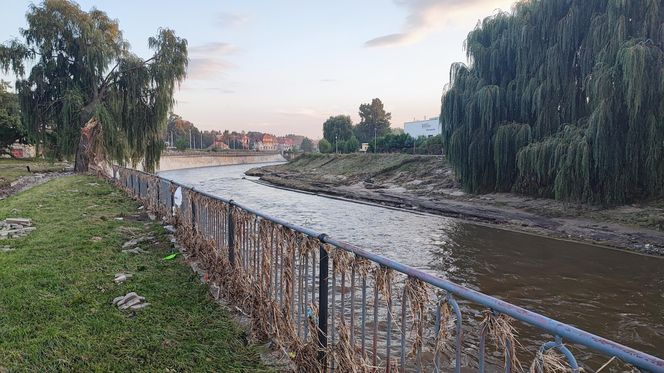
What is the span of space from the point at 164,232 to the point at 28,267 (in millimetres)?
2725

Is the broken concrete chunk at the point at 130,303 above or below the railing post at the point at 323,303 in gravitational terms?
below

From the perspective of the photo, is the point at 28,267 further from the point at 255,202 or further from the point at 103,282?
the point at 255,202

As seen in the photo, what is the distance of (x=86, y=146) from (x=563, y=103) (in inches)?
905

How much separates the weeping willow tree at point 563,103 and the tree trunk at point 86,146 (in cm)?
1809

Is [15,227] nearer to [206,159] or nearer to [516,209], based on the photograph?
[516,209]

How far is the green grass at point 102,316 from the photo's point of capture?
316 centimetres

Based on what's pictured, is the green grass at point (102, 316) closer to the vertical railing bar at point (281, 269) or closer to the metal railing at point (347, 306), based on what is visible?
the metal railing at point (347, 306)

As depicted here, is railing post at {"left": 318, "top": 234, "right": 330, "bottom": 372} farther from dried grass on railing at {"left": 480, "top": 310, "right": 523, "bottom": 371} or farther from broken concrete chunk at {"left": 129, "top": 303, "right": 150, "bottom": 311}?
broken concrete chunk at {"left": 129, "top": 303, "right": 150, "bottom": 311}

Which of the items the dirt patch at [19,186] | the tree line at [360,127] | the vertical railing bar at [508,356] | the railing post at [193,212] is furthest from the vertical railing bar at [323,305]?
the tree line at [360,127]

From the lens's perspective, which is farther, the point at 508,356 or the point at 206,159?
the point at 206,159

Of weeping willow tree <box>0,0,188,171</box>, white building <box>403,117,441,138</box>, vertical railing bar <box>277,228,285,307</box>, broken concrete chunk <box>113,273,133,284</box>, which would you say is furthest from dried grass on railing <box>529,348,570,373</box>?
white building <box>403,117,441,138</box>

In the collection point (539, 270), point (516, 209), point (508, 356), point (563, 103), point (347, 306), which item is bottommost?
point (539, 270)

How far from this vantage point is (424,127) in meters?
69.6

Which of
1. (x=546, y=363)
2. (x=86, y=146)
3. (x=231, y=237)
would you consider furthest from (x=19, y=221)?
(x=86, y=146)
